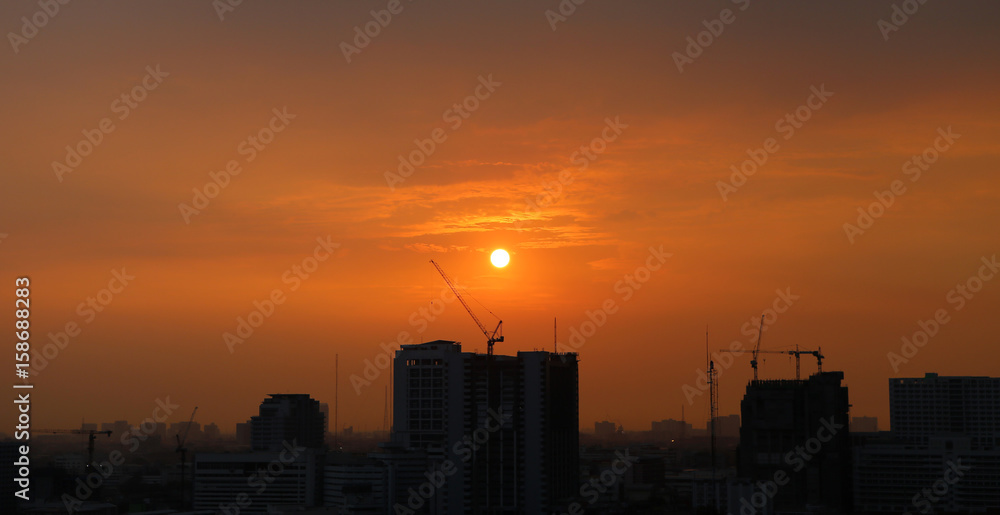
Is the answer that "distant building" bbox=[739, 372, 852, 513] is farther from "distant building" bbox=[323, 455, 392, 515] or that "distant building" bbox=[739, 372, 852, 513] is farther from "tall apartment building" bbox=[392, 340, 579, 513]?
"distant building" bbox=[323, 455, 392, 515]

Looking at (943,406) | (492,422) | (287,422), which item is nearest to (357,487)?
(492,422)

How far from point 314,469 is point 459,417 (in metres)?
20.4

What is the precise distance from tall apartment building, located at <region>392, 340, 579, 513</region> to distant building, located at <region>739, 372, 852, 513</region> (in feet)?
64.7

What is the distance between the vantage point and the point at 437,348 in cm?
11131

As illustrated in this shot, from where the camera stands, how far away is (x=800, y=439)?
113312 mm

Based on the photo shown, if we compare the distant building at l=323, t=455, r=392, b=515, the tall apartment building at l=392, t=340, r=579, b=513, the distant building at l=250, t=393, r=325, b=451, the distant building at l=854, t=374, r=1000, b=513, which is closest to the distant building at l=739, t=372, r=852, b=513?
the distant building at l=854, t=374, r=1000, b=513

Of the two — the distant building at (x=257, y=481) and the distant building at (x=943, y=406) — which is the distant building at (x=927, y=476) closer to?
the distant building at (x=943, y=406)

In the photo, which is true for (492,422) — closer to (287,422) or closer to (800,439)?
(800,439)

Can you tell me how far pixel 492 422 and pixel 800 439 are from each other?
111 feet

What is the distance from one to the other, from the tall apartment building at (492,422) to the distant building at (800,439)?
19711mm

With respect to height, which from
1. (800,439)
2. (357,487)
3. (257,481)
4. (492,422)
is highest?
(492,422)

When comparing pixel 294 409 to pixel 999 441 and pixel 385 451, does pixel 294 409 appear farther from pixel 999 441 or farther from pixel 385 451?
pixel 999 441

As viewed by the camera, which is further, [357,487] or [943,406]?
[943,406]

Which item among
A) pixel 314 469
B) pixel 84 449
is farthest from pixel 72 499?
pixel 84 449
